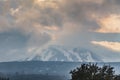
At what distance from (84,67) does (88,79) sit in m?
3.85

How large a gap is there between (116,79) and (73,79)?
11755 mm

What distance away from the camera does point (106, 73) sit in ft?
348

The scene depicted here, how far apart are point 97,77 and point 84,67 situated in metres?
4.80

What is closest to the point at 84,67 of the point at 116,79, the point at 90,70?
the point at 90,70

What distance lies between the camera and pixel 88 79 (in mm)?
102125

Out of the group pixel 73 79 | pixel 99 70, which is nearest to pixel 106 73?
pixel 99 70

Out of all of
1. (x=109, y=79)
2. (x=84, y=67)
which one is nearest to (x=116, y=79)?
(x=109, y=79)

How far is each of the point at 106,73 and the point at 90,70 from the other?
199 inches

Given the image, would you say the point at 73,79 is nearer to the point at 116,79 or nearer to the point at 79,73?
the point at 79,73

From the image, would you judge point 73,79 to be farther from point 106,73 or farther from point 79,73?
point 106,73

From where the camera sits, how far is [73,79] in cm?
10444

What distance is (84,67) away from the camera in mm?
104312

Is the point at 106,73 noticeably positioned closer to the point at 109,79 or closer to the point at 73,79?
the point at 109,79

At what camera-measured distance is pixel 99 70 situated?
346ft
